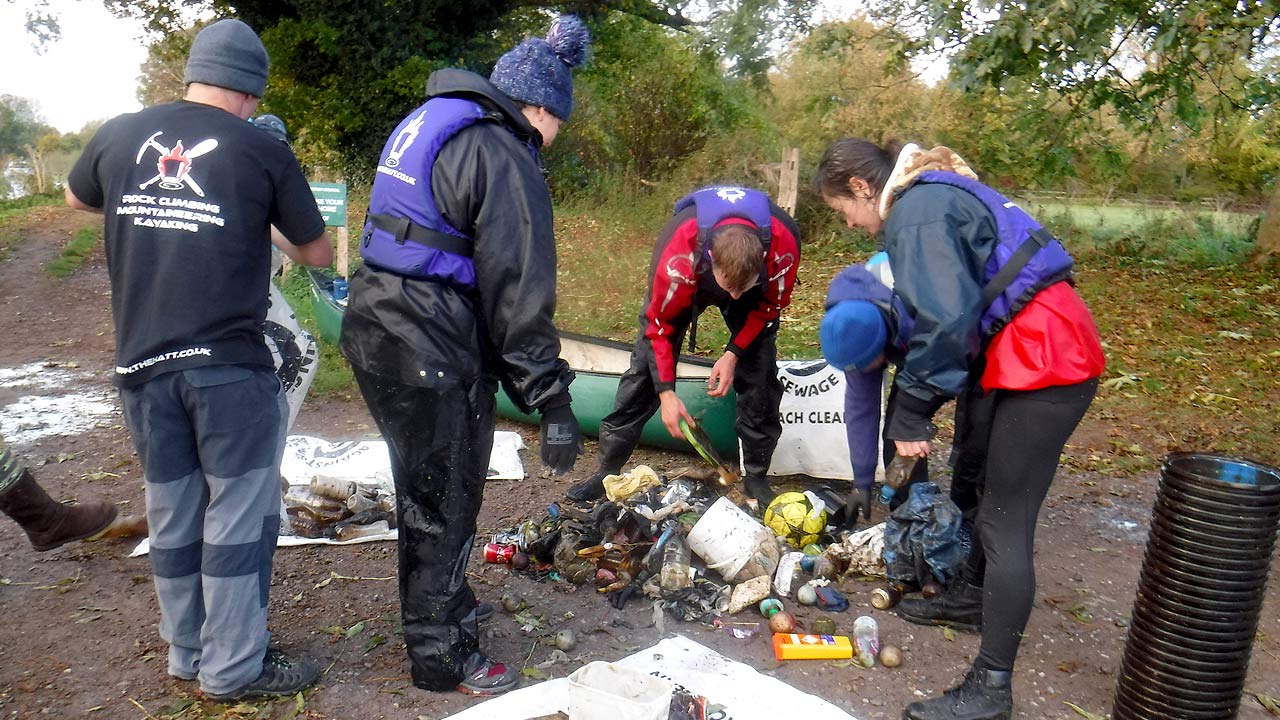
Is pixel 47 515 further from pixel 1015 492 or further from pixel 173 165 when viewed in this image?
pixel 1015 492

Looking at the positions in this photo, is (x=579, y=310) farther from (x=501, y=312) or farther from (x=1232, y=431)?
(x=501, y=312)

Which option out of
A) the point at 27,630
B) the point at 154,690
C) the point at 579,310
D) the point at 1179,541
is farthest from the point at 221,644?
the point at 579,310

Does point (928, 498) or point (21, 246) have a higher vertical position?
point (928, 498)

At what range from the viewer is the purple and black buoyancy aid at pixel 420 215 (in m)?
2.62

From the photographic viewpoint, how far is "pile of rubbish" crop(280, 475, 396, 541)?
4.28 metres

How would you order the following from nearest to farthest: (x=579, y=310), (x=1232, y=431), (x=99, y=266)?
(x=1232, y=431) < (x=579, y=310) < (x=99, y=266)

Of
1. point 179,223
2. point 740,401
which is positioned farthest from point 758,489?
point 179,223

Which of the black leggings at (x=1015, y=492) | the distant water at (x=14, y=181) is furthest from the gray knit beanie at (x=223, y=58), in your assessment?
the distant water at (x=14, y=181)

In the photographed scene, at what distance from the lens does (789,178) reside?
13.8 meters

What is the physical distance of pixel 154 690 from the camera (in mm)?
3031

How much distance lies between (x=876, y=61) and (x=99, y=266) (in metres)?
Result: 13.1

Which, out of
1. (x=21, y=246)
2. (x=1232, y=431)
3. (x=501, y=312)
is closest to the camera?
(x=501, y=312)

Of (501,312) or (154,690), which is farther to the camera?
(154,690)

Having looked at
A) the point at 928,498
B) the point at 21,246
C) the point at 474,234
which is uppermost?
the point at 474,234
